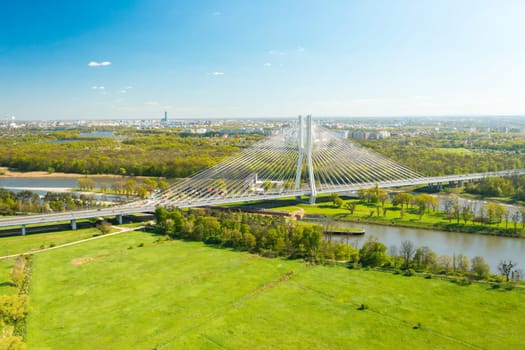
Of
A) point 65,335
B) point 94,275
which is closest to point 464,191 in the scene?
point 94,275

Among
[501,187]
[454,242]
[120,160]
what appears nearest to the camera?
[454,242]

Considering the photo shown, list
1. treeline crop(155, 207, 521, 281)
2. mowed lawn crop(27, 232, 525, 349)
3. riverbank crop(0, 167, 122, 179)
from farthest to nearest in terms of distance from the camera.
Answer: riverbank crop(0, 167, 122, 179), treeline crop(155, 207, 521, 281), mowed lawn crop(27, 232, 525, 349)

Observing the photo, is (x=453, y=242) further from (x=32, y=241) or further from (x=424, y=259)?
(x=32, y=241)

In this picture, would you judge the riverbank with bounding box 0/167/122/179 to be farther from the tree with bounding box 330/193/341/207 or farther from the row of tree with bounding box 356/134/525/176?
the row of tree with bounding box 356/134/525/176

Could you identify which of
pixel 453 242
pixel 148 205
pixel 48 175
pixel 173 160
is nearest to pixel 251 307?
pixel 453 242

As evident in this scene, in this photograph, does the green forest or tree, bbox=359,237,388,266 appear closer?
tree, bbox=359,237,388,266

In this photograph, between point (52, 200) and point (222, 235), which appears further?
point (52, 200)

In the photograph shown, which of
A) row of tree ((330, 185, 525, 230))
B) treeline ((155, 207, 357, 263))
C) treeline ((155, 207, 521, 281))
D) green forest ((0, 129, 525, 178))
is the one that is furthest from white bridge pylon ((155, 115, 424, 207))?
green forest ((0, 129, 525, 178))

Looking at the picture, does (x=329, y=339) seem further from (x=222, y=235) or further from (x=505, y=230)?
(x=505, y=230)
